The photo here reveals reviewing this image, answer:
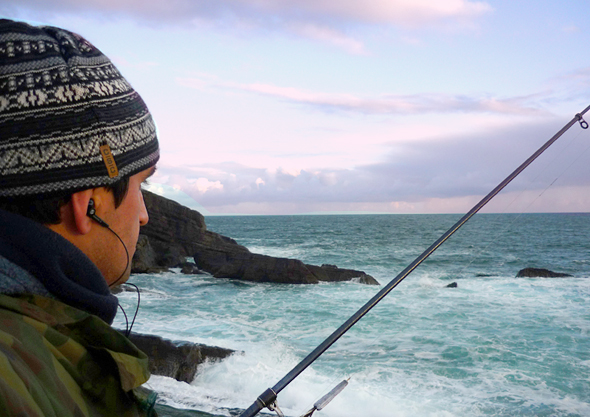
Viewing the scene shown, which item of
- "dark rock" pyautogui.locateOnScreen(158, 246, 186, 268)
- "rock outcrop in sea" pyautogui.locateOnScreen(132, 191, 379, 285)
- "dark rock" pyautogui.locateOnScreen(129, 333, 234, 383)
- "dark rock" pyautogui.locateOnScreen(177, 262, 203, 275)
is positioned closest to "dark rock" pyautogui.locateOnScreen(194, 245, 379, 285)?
"rock outcrop in sea" pyautogui.locateOnScreen(132, 191, 379, 285)

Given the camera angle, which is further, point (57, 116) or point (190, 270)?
point (190, 270)

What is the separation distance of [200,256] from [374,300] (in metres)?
21.0

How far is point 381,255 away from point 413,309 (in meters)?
20.7

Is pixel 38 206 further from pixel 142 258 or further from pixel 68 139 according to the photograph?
pixel 142 258

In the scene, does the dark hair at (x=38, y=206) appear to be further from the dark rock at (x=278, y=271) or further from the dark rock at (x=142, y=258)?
the dark rock at (x=142, y=258)

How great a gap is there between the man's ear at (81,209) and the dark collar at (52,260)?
61mm

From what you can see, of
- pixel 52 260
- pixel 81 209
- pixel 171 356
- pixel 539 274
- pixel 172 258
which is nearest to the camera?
pixel 52 260

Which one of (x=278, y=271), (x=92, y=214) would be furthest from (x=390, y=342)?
(x=92, y=214)

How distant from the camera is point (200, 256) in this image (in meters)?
23.9

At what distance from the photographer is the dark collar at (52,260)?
3.15 ft

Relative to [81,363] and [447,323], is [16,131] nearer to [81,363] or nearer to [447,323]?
[81,363]

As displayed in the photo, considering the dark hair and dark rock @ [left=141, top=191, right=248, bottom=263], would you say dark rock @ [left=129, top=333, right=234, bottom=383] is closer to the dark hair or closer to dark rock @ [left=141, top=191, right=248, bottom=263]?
the dark hair

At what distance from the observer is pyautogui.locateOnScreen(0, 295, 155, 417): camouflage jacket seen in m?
0.69

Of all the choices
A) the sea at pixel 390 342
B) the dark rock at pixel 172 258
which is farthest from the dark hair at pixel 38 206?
the dark rock at pixel 172 258
